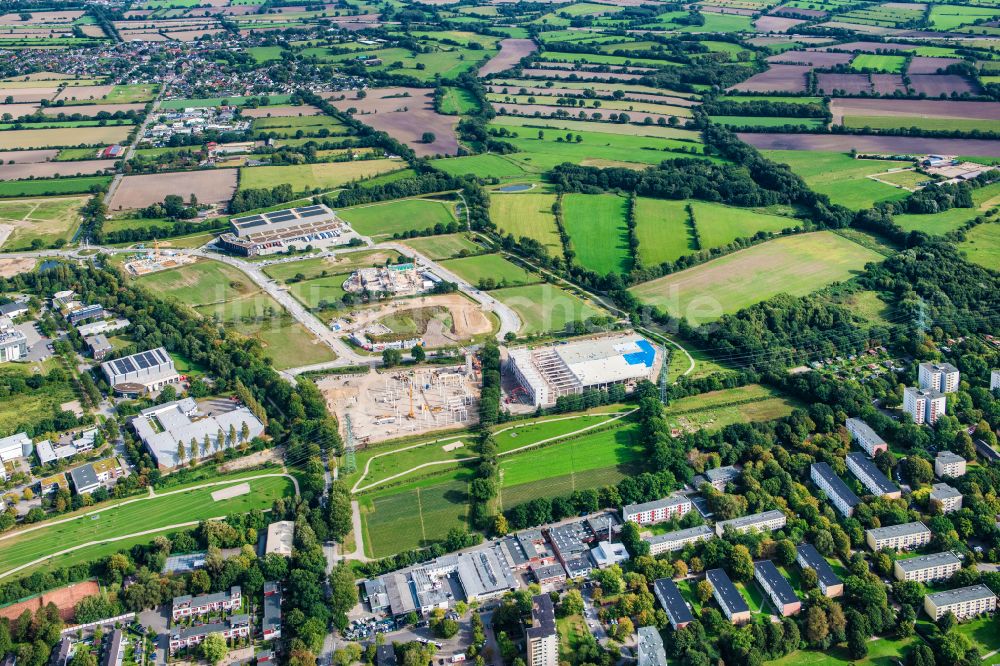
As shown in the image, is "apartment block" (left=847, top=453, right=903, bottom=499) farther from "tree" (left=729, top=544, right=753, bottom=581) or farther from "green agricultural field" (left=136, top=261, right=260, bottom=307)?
"green agricultural field" (left=136, top=261, right=260, bottom=307)

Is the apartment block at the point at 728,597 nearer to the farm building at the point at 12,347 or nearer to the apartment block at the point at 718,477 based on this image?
the apartment block at the point at 718,477

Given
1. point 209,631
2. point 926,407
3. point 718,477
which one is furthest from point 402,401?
point 926,407

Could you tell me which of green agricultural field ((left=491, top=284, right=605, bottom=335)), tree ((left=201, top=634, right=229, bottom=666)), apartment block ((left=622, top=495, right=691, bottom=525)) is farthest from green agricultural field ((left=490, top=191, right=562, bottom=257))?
tree ((left=201, top=634, right=229, bottom=666))

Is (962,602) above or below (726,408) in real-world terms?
below

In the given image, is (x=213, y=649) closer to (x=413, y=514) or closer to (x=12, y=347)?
(x=413, y=514)

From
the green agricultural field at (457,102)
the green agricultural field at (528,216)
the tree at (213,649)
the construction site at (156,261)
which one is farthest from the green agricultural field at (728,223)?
the tree at (213,649)
